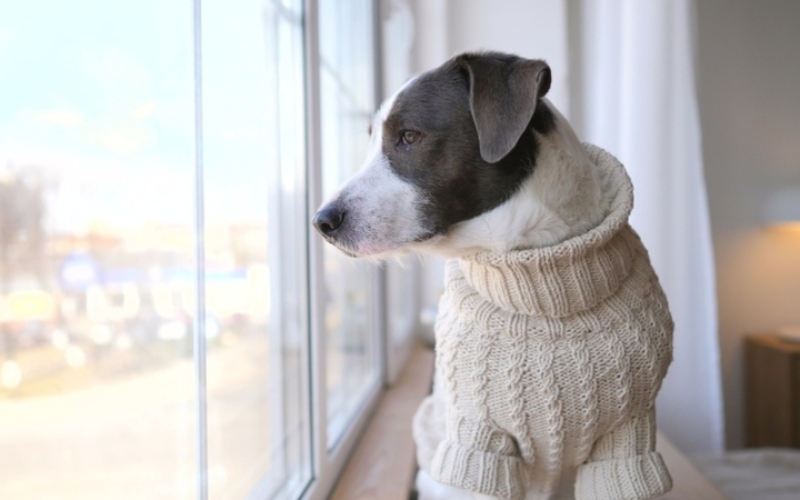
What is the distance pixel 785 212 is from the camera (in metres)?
2.47

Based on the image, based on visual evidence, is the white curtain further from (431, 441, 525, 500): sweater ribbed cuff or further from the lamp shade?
(431, 441, 525, 500): sweater ribbed cuff

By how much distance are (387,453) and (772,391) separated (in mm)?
1728

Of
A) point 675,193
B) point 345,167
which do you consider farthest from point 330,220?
point 675,193

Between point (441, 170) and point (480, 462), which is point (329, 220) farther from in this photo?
point (480, 462)

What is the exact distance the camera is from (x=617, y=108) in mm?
2219

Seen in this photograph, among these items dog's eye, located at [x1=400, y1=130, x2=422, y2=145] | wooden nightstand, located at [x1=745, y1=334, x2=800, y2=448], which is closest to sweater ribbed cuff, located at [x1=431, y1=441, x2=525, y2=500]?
dog's eye, located at [x1=400, y1=130, x2=422, y2=145]

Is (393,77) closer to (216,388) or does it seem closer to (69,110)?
(216,388)

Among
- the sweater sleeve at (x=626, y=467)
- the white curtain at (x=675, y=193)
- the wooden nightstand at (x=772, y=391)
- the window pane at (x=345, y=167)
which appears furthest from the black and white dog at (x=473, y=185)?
the wooden nightstand at (x=772, y=391)

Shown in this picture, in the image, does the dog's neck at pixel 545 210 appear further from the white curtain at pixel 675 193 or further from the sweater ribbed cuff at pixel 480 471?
the white curtain at pixel 675 193

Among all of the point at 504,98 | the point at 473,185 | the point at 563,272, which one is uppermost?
the point at 504,98

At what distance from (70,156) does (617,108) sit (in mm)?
1960

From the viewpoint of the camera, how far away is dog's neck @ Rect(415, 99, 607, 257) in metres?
0.90

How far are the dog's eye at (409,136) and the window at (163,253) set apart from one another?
0.91 feet

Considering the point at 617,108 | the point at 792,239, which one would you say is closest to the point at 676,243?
the point at 617,108
